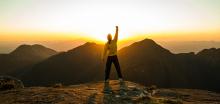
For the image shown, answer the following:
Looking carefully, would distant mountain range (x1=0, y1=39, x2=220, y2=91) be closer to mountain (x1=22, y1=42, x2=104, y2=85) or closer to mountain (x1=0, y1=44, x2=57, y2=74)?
mountain (x1=22, y1=42, x2=104, y2=85)

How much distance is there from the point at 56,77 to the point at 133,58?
3160cm

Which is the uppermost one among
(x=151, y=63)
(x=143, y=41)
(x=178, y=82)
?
(x=143, y=41)

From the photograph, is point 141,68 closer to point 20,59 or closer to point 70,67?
point 70,67

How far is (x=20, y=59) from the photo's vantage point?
16212 centimetres

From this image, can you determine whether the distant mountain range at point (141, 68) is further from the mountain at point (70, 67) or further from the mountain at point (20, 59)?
the mountain at point (20, 59)

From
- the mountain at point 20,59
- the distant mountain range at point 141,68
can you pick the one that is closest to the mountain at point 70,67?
the distant mountain range at point 141,68

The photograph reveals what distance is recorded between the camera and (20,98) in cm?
1121

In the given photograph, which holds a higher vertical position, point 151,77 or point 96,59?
point 96,59

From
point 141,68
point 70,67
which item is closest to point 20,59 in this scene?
point 70,67

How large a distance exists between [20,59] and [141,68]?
83554mm

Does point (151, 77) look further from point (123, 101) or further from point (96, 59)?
point (123, 101)

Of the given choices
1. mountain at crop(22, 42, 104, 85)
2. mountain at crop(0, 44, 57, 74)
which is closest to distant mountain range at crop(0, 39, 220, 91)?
mountain at crop(22, 42, 104, 85)

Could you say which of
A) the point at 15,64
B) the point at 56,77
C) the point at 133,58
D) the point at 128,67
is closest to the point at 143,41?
the point at 133,58

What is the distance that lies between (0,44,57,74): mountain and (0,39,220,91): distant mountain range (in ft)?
34.3
